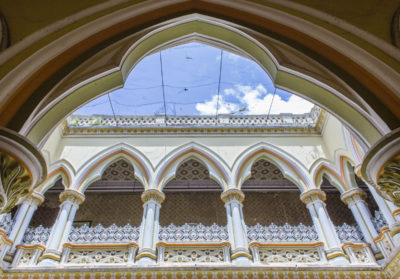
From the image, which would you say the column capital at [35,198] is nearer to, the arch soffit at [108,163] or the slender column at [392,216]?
the arch soffit at [108,163]

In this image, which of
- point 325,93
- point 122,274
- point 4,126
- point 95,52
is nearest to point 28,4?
point 95,52

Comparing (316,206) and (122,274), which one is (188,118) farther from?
(122,274)

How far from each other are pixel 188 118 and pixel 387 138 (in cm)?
739

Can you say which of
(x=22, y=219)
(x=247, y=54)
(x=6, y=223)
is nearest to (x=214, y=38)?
(x=247, y=54)

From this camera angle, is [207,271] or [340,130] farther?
[340,130]

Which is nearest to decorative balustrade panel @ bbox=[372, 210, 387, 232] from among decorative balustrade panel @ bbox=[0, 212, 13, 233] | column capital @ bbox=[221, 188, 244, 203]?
column capital @ bbox=[221, 188, 244, 203]

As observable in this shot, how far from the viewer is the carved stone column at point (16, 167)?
9.49 ft

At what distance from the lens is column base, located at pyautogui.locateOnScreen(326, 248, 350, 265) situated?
656cm

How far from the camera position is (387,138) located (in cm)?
306

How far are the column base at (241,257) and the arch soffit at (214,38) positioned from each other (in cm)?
371

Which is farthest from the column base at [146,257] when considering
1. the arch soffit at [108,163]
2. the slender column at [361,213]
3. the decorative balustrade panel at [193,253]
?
the slender column at [361,213]

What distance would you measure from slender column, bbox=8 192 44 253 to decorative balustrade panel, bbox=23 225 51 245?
0.39 feet

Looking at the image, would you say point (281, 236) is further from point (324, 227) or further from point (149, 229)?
point (149, 229)

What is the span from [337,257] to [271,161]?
306 centimetres
